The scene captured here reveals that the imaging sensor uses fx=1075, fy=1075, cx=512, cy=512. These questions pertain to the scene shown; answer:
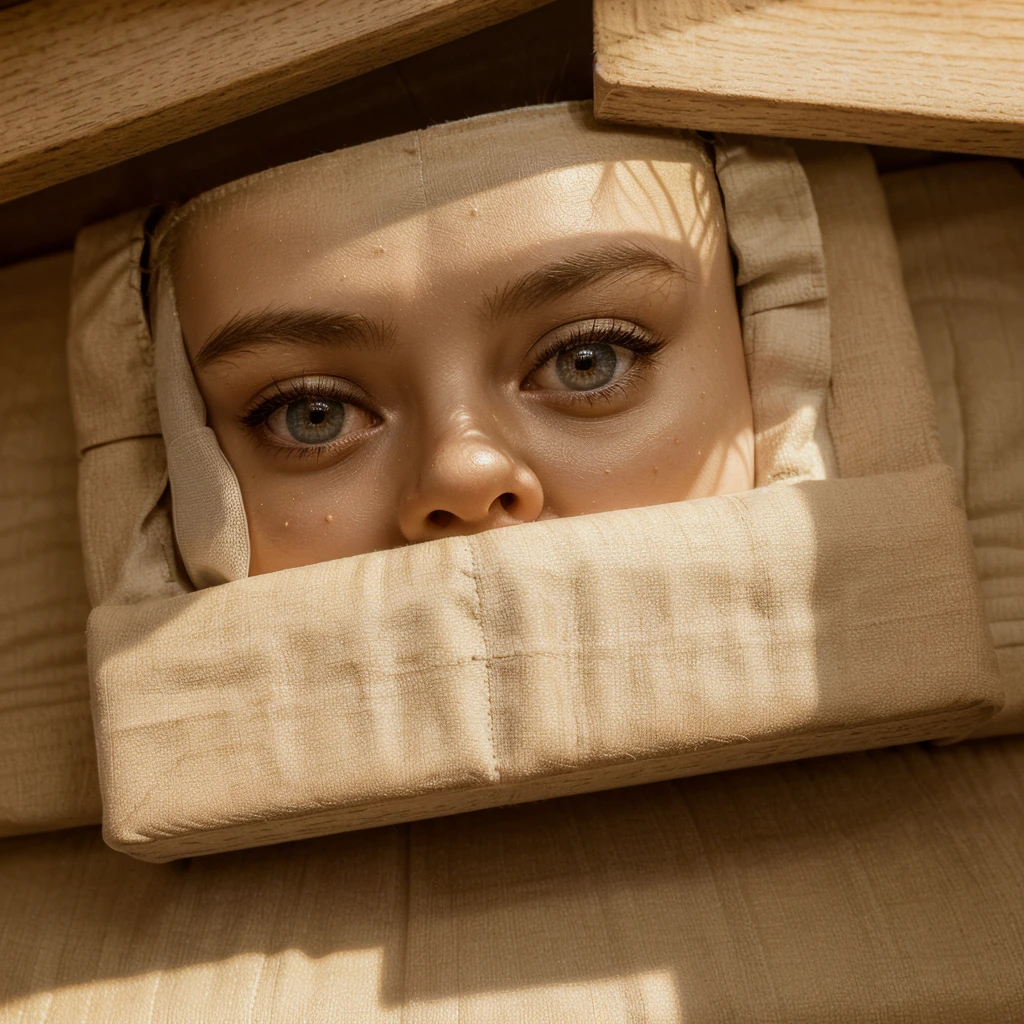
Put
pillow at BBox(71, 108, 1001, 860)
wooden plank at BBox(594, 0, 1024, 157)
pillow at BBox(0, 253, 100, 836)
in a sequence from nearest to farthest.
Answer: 1. pillow at BBox(71, 108, 1001, 860)
2. wooden plank at BBox(594, 0, 1024, 157)
3. pillow at BBox(0, 253, 100, 836)

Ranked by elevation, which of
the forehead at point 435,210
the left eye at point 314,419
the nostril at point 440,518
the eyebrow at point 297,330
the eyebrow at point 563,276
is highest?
the forehead at point 435,210

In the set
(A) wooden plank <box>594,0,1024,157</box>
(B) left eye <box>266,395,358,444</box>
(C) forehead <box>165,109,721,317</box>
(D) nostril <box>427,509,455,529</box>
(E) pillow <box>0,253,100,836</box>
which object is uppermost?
(A) wooden plank <box>594,0,1024,157</box>

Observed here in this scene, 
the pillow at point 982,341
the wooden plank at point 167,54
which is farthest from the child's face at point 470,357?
the pillow at point 982,341

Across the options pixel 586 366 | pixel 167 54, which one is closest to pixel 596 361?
pixel 586 366

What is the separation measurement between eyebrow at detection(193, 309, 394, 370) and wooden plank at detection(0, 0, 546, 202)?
8.2 inches

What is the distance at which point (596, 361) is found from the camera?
104 centimetres

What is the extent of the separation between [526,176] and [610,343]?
0.59ft

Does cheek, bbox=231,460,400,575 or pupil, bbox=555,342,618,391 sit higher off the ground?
pupil, bbox=555,342,618,391

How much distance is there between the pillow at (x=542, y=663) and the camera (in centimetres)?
92

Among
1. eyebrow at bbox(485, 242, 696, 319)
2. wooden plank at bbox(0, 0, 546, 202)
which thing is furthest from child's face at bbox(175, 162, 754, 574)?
wooden plank at bbox(0, 0, 546, 202)

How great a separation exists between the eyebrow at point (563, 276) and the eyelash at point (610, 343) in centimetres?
4

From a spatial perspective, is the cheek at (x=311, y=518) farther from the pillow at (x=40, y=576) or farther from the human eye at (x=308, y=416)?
the pillow at (x=40, y=576)

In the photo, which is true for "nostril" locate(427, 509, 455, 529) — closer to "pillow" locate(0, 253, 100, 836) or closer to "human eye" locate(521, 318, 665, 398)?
"human eye" locate(521, 318, 665, 398)

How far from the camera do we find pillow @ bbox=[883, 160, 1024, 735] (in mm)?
1112
